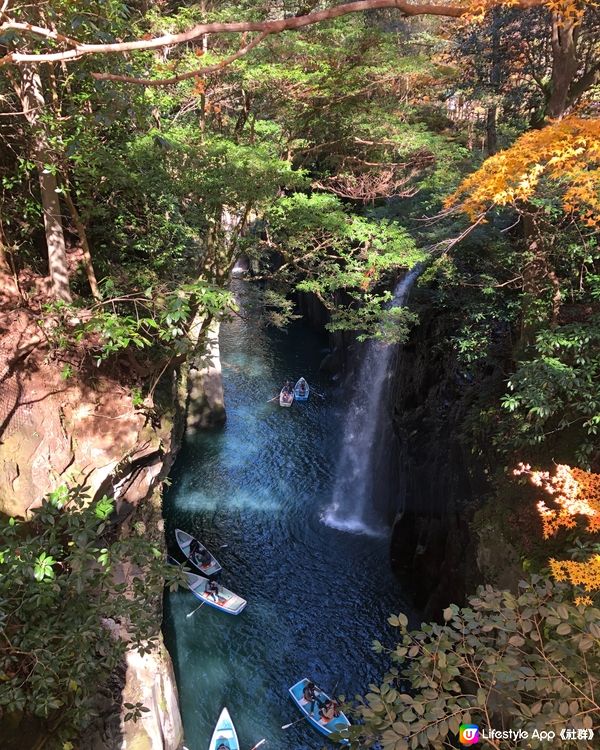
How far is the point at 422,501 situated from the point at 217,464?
9.52 meters

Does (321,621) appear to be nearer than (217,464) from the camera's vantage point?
Yes

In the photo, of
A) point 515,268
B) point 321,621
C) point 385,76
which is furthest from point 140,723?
point 385,76

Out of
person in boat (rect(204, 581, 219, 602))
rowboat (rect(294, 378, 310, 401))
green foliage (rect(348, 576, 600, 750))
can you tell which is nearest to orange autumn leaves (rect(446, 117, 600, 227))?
green foliage (rect(348, 576, 600, 750))

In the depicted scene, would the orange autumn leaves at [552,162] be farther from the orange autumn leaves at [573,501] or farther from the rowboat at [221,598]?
the rowboat at [221,598]

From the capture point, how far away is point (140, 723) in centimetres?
919

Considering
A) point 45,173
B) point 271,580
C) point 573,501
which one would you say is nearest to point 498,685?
point 573,501

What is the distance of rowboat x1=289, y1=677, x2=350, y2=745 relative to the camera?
11438mm

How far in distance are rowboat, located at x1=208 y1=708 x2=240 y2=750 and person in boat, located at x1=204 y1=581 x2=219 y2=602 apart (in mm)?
3387

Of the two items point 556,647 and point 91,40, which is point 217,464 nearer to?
point 91,40

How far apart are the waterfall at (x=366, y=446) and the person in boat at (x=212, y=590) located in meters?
4.98

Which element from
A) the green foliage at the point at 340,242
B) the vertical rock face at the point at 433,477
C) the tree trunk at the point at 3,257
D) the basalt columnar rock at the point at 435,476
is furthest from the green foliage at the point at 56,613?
the vertical rock face at the point at 433,477

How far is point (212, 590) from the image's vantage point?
580 inches

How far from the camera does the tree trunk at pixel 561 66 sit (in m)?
8.45

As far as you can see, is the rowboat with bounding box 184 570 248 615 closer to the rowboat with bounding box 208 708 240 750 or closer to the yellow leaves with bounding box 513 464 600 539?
the rowboat with bounding box 208 708 240 750
